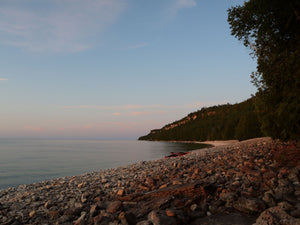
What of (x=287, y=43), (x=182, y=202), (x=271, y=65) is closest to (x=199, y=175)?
(x=182, y=202)

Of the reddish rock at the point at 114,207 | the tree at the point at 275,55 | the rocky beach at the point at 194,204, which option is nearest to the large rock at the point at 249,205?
the rocky beach at the point at 194,204

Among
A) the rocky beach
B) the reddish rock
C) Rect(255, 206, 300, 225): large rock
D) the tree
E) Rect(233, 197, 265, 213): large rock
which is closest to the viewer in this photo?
Rect(255, 206, 300, 225): large rock

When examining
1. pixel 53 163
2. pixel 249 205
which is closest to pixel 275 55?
pixel 249 205

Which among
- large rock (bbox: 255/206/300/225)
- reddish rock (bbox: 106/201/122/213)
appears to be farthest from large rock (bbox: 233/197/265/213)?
reddish rock (bbox: 106/201/122/213)

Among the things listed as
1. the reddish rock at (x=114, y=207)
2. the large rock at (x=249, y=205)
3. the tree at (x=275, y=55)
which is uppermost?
the tree at (x=275, y=55)

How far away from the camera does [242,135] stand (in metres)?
73.1

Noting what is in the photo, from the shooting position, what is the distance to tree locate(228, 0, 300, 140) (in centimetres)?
1056

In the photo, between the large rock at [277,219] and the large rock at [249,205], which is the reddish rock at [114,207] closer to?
the large rock at [249,205]

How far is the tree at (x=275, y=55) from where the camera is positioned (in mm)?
10561

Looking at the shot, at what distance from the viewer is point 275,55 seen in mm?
12133

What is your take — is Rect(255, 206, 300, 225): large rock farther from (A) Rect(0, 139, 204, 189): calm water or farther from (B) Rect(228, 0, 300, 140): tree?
(A) Rect(0, 139, 204, 189): calm water

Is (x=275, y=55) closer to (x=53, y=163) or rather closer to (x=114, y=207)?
(x=114, y=207)

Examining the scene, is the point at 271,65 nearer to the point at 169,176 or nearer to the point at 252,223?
the point at 169,176

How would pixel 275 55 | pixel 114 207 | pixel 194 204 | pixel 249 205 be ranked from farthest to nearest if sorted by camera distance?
pixel 275 55, pixel 114 207, pixel 194 204, pixel 249 205
